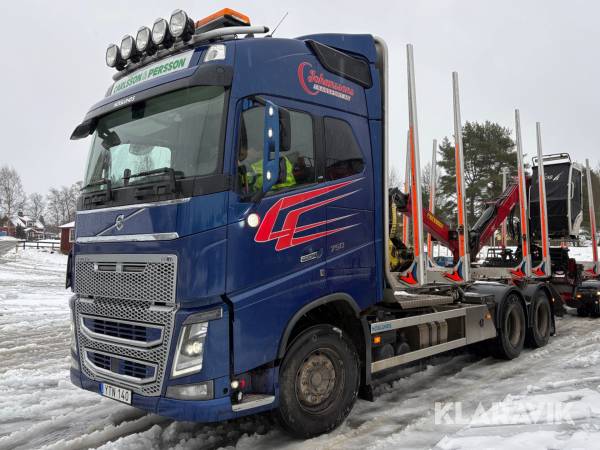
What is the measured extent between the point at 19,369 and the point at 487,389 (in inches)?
243

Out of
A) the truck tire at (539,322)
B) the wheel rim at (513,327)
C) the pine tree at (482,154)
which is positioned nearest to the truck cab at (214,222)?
the wheel rim at (513,327)

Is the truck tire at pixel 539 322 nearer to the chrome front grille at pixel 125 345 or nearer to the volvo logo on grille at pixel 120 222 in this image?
the chrome front grille at pixel 125 345

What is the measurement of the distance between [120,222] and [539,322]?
23.5 feet

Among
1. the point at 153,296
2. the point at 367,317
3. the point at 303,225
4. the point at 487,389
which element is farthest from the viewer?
the point at 487,389

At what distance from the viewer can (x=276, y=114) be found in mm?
3588

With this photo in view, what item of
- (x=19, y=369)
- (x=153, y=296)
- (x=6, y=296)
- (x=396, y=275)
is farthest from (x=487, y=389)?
(x=6, y=296)

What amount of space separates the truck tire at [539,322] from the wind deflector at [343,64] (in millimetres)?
5074

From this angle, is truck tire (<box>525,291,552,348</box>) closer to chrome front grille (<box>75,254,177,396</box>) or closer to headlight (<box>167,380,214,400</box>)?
headlight (<box>167,380,214,400</box>)

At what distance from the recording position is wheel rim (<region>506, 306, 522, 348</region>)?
715 centimetres

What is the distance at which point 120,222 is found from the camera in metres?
3.74

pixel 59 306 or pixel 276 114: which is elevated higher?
pixel 276 114

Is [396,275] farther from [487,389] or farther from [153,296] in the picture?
[153,296]

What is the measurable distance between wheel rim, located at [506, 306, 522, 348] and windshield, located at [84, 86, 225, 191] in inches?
223

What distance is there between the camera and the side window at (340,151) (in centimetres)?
438
